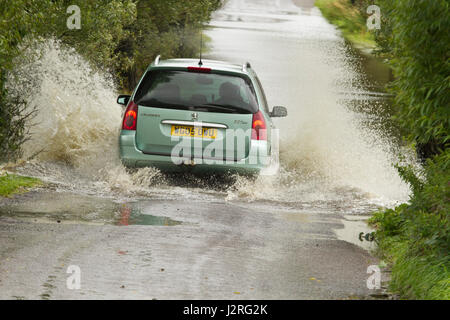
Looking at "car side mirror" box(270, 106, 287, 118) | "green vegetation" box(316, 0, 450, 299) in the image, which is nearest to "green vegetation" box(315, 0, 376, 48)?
"car side mirror" box(270, 106, 287, 118)

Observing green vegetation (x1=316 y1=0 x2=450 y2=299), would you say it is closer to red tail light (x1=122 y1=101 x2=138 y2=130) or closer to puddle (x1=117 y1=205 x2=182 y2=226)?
puddle (x1=117 y1=205 x2=182 y2=226)

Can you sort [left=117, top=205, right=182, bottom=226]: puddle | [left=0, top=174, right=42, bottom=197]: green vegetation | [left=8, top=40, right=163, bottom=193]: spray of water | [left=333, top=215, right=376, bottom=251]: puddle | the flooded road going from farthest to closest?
[left=8, top=40, right=163, bottom=193]: spray of water → [left=0, top=174, right=42, bottom=197]: green vegetation → [left=117, top=205, right=182, bottom=226]: puddle → [left=333, top=215, right=376, bottom=251]: puddle → the flooded road

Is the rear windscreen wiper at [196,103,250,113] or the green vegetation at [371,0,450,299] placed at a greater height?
the green vegetation at [371,0,450,299]

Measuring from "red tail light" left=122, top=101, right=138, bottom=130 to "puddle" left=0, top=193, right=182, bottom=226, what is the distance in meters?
1.30

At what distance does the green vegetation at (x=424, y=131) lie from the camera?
6738 millimetres

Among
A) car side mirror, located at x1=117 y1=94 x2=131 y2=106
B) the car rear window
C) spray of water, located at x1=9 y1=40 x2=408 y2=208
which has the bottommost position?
spray of water, located at x1=9 y1=40 x2=408 y2=208

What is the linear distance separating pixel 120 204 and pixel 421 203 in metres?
3.89

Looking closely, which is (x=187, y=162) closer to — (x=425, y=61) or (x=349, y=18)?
(x=425, y=61)

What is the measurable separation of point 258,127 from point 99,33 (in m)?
6.30

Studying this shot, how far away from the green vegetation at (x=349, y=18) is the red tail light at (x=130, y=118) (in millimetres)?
33112

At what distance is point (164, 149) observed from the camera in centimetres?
1134

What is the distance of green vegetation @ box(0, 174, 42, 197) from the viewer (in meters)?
10.4
